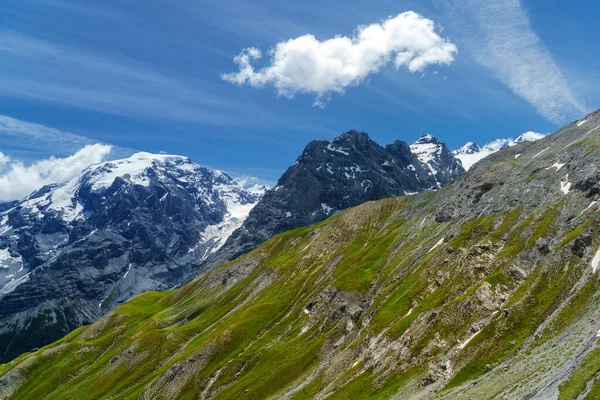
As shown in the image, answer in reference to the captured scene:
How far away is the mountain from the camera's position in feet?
242

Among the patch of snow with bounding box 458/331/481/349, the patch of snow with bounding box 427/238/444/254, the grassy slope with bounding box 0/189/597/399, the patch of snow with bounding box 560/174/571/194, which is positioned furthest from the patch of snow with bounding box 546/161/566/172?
the patch of snow with bounding box 458/331/481/349

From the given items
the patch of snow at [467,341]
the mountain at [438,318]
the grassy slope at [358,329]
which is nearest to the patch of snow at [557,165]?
the mountain at [438,318]

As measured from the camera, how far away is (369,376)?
91562 millimetres

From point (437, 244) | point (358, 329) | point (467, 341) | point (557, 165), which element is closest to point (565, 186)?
point (557, 165)

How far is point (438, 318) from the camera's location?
9419cm

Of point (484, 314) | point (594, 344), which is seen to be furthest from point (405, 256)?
point (594, 344)

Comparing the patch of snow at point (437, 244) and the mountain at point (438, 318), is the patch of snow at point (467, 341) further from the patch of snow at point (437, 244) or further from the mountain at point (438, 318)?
the patch of snow at point (437, 244)

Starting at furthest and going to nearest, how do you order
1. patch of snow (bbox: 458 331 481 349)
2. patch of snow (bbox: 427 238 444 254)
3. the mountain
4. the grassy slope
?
patch of snow (bbox: 427 238 444 254), the grassy slope, patch of snow (bbox: 458 331 481 349), the mountain

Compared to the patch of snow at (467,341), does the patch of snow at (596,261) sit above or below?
above

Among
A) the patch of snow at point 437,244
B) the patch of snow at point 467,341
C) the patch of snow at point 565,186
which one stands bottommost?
the patch of snow at point 467,341

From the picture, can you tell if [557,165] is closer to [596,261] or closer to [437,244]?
[437,244]

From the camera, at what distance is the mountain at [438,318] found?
73750mm

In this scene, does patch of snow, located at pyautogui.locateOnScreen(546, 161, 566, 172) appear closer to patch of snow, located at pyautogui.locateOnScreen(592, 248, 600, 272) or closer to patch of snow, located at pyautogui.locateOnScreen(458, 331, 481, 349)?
patch of snow, located at pyautogui.locateOnScreen(592, 248, 600, 272)

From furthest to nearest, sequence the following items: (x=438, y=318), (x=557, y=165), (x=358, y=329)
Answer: (x=557, y=165)
(x=358, y=329)
(x=438, y=318)
